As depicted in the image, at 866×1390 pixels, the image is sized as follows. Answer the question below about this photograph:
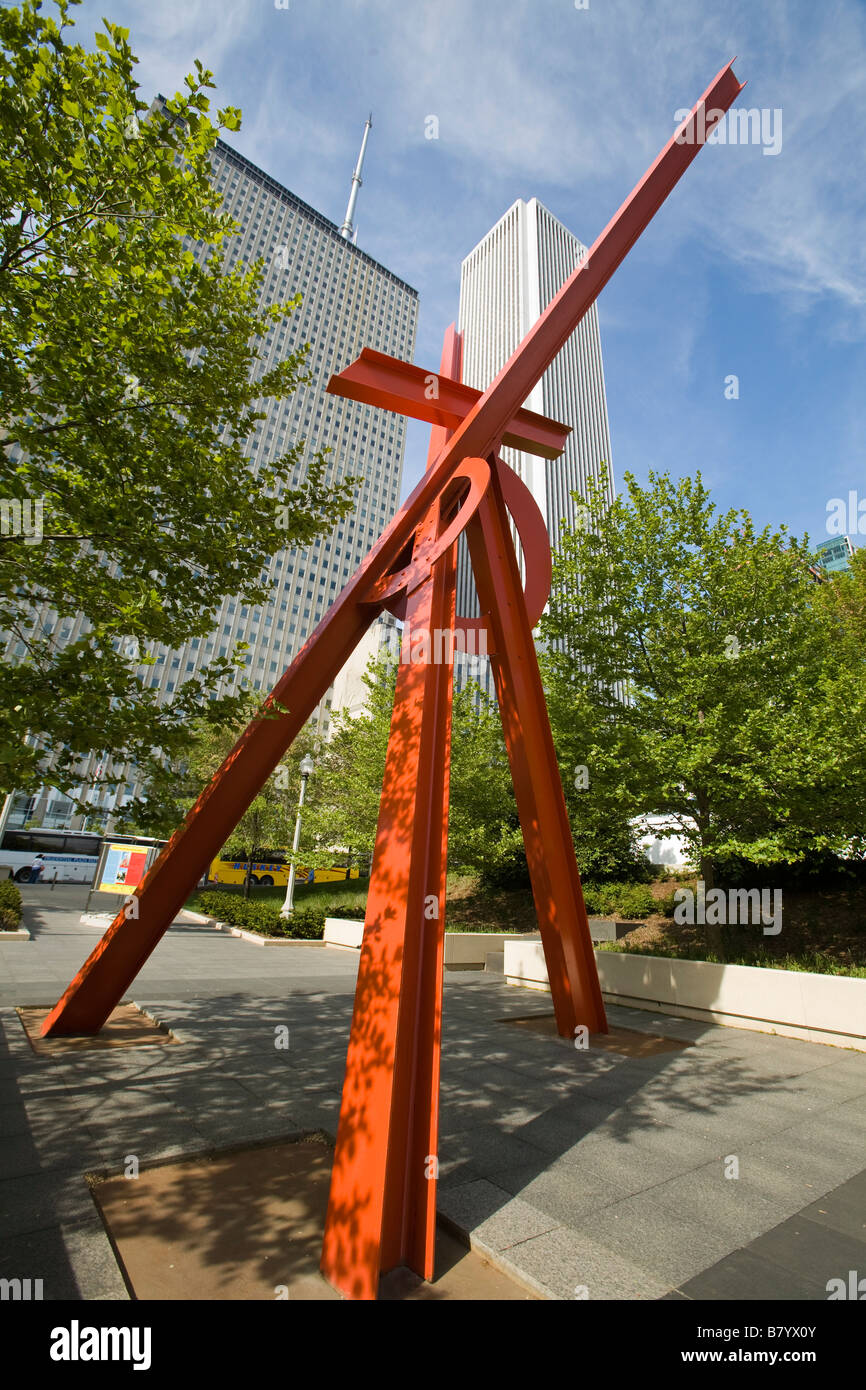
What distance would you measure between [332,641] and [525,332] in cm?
10217

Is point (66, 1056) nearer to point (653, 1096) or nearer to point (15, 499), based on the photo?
point (15, 499)

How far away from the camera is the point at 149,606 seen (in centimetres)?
480

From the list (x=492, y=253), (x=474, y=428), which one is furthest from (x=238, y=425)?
(x=492, y=253)

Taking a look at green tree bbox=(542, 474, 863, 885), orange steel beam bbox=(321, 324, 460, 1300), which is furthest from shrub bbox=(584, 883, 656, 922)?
orange steel beam bbox=(321, 324, 460, 1300)

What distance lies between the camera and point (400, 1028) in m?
3.92

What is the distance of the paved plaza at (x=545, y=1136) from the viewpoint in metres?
3.40

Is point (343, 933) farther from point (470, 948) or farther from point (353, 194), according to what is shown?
point (353, 194)

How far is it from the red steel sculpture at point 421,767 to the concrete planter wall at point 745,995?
2.62 metres

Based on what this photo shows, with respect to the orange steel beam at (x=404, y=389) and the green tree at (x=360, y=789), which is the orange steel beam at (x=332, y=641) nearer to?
the orange steel beam at (x=404, y=389)

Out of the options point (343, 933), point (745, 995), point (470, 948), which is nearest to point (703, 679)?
point (745, 995)

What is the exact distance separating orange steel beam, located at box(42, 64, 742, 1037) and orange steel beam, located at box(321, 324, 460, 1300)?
69.8 inches

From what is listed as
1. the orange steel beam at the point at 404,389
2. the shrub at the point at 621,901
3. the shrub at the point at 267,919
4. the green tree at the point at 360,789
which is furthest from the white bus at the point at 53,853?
the orange steel beam at the point at 404,389

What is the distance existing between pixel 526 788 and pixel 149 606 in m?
4.78
